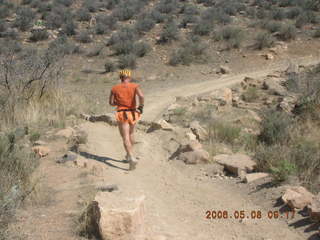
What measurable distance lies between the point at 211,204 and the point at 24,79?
6267 millimetres

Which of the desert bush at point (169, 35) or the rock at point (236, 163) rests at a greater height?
the desert bush at point (169, 35)

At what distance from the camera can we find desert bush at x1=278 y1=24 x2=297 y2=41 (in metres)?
18.8

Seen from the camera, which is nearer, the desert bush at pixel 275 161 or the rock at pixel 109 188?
the rock at pixel 109 188

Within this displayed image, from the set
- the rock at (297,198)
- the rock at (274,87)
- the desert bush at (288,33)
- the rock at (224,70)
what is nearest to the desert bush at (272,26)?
the desert bush at (288,33)

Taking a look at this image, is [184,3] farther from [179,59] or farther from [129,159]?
[129,159]

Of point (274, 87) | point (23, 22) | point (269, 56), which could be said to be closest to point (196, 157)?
point (274, 87)

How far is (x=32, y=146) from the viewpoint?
6.73 meters

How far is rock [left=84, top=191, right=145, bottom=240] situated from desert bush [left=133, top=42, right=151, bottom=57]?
598 inches

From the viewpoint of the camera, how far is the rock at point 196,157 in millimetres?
5953

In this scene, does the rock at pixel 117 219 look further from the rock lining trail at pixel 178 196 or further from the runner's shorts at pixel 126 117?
the runner's shorts at pixel 126 117

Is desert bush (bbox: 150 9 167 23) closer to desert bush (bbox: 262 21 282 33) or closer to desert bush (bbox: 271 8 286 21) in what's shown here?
desert bush (bbox: 262 21 282 33)

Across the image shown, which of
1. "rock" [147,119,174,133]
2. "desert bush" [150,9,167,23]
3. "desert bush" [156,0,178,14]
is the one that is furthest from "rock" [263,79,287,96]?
"desert bush" [156,0,178,14]

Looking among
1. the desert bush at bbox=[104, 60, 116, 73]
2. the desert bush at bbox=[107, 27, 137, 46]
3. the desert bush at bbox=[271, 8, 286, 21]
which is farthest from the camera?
the desert bush at bbox=[271, 8, 286, 21]

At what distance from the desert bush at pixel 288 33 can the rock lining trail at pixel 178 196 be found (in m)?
13.8
